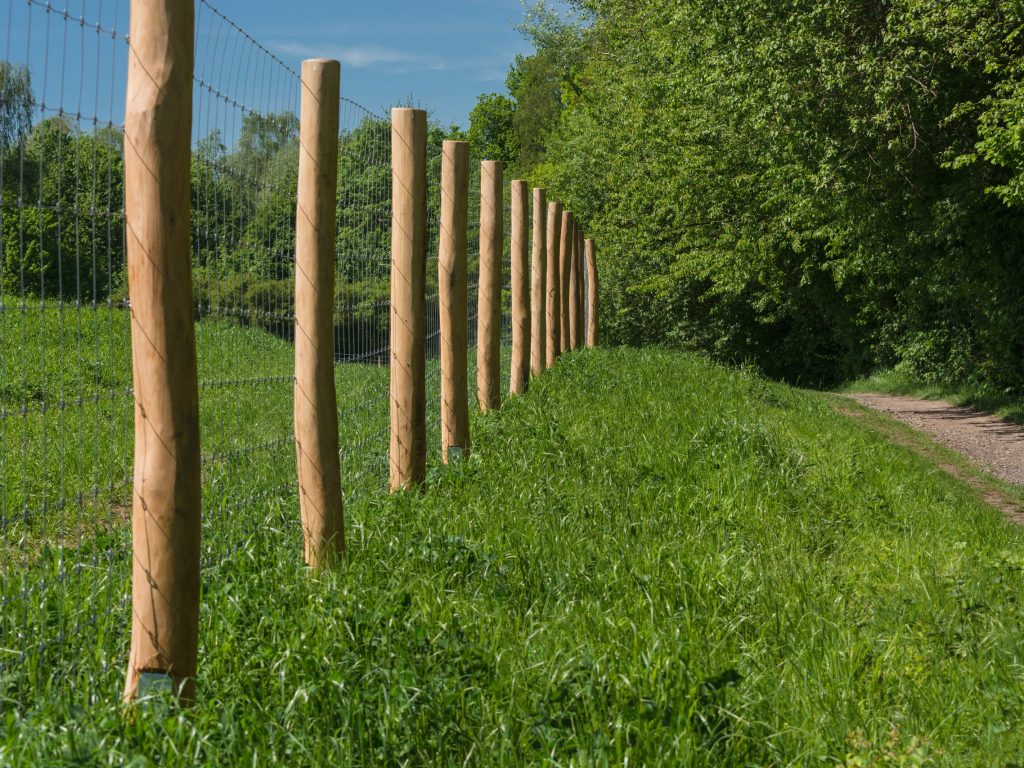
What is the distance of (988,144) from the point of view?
47.5 feet

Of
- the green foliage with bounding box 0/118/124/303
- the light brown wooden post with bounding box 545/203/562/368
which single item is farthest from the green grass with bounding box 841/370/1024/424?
the green foliage with bounding box 0/118/124/303

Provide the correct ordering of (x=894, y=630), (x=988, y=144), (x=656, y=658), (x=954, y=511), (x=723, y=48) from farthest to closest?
1. (x=723, y=48)
2. (x=988, y=144)
3. (x=954, y=511)
4. (x=894, y=630)
5. (x=656, y=658)

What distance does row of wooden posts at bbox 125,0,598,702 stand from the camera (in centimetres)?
Result: 363

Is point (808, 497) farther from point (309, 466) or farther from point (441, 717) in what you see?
point (441, 717)

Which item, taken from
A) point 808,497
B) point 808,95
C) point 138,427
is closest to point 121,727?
point 138,427

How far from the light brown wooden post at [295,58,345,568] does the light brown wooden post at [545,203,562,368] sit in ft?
33.7

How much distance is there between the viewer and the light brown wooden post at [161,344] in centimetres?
362

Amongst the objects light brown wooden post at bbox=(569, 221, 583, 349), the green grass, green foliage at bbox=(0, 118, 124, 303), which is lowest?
the green grass

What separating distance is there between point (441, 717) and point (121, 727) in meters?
0.95

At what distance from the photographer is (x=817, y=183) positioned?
18188mm

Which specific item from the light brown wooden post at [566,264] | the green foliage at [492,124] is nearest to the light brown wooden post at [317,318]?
the light brown wooden post at [566,264]

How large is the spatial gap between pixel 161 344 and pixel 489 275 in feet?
21.6

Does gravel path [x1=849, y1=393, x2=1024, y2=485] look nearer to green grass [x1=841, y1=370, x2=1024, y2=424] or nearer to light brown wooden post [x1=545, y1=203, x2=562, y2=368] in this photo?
green grass [x1=841, y1=370, x2=1024, y2=424]

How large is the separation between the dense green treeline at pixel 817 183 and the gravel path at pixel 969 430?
110 centimetres
